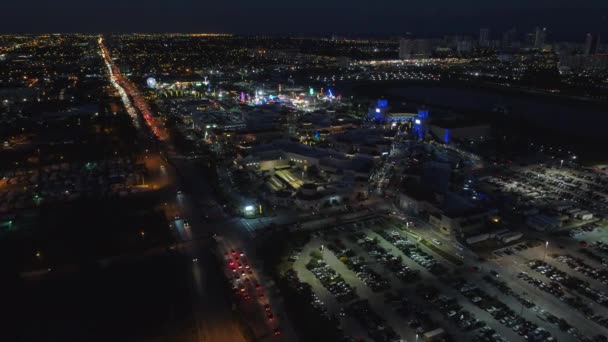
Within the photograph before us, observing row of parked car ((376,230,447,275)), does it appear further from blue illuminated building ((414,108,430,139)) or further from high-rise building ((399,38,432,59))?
high-rise building ((399,38,432,59))

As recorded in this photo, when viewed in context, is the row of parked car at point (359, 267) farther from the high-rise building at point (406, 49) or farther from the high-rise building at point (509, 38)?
the high-rise building at point (509, 38)

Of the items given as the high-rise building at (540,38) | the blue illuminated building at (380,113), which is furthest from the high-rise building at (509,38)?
the blue illuminated building at (380,113)

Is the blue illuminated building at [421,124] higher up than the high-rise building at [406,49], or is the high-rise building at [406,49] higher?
the high-rise building at [406,49]

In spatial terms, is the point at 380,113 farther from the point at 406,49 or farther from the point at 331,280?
the point at 406,49

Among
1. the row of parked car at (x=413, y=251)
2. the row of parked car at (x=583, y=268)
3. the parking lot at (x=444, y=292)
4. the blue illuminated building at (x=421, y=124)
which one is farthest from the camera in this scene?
the blue illuminated building at (x=421, y=124)

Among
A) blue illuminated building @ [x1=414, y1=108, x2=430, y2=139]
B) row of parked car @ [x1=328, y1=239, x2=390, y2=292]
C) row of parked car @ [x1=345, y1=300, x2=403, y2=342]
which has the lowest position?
row of parked car @ [x1=345, y1=300, x2=403, y2=342]

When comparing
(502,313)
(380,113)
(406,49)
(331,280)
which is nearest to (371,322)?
(331,280)

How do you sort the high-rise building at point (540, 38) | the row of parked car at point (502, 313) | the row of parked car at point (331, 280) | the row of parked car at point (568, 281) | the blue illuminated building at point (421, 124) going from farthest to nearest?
the high-rise building at point (540, 38), the blue illuminated building at point (421, 124), the row of parked car at point (331, 280), the row of parked car at point (568, 281), the row of parked car at point (502, 313)

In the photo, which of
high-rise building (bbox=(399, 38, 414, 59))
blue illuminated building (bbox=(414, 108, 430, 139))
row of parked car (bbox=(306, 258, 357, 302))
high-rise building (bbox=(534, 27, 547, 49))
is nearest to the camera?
row of parked car (bbox=(306, 258, 357, 302))

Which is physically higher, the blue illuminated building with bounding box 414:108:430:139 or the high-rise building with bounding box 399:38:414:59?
the high-rise building with bounding box 399:38:414:59

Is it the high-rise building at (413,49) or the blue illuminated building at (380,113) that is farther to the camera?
the high-rise building at (413,49)

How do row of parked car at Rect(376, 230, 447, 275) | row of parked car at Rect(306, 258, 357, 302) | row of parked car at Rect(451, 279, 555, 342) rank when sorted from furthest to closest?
row of parked car at Rect(376, 230, 447, 275) < row of parked car at Rect(306, 258, 357, 302) < row of parked car at Rect(451, 279, 555, 342)

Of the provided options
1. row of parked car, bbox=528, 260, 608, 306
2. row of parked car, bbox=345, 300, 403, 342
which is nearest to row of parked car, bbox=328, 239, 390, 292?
row of parked car, bbox=345, 300, 403, 342
